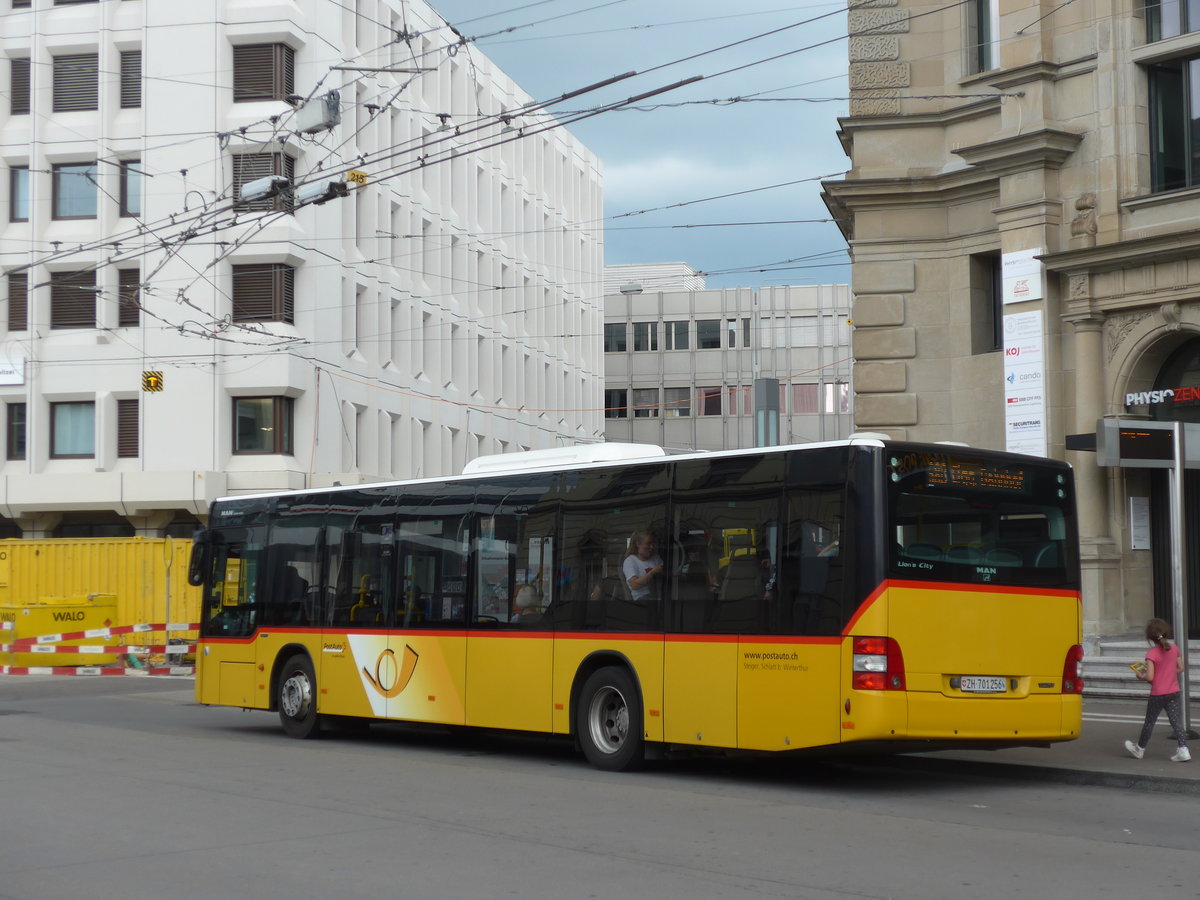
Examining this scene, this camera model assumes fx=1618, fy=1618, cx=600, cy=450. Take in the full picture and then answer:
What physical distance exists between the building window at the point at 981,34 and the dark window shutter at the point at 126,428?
27769 mm

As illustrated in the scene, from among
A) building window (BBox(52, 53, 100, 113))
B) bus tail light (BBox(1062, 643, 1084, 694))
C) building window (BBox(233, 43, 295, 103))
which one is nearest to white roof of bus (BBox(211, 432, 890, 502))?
bus tail light (BBox(1062, 643, 1084, 694))

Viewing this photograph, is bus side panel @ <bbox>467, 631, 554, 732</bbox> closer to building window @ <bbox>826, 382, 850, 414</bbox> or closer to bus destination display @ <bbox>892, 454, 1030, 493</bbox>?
bus destination display @ <bbox>892, 454, 1030, 493</bbox>

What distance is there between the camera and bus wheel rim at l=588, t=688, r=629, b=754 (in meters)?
14.4

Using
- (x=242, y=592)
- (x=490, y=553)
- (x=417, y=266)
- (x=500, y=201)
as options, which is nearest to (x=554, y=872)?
(x=490, y=553)

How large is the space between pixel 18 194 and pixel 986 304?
104 feet

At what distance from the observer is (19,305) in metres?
45.4

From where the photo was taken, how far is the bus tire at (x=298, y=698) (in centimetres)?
1812

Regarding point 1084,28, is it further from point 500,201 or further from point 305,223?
point 500,201

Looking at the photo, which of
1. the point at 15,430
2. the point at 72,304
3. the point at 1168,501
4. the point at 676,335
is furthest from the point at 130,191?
the point at 676,335

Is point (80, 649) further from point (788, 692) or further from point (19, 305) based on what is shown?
point (788, 692)

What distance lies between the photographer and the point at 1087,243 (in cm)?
2216

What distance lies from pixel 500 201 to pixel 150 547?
29716 mm

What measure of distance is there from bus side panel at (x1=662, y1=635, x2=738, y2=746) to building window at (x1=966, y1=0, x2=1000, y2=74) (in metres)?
13.3

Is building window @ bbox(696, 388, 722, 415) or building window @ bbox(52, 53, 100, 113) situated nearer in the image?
building window @ bbox(52, 53, 100, 113)
